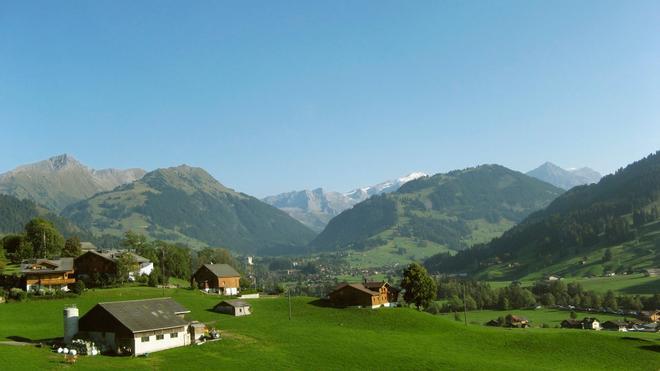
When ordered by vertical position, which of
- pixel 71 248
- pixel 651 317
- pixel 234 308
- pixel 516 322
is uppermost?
pixel 71 248

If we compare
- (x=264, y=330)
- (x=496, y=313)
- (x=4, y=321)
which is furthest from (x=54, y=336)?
(x=496, y=313)


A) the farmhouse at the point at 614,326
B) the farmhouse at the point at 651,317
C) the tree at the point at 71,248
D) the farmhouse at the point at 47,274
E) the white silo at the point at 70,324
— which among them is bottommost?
the farmhouse at the point at 651,317

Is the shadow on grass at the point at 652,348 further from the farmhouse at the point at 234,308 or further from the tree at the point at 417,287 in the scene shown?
the farmhouse at the point at 234,308

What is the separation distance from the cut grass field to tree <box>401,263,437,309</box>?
1163 centimetres

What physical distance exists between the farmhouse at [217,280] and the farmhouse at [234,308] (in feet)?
119

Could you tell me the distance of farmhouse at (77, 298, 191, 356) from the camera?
70.2m

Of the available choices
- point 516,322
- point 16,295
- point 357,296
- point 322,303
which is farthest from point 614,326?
point 16,295

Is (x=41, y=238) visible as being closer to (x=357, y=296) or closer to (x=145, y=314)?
(x=357, y=296)

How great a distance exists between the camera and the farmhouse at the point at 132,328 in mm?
70250

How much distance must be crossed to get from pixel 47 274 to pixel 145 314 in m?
47.1

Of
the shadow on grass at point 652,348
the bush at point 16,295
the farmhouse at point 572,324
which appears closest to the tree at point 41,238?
the bush at point 16,295

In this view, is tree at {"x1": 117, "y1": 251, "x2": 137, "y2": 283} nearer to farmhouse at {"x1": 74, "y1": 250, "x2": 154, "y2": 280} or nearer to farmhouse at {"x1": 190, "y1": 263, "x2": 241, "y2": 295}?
farmhouse at {"x1": 74, "y1": 250, "x2": 154, "y2": 280}

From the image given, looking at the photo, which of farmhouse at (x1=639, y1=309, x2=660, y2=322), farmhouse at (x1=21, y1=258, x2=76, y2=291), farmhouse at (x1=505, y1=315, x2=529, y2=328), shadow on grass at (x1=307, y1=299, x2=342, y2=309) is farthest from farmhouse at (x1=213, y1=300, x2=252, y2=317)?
farmhouse at (x1=639, y1=309, x2=660, y2=322)

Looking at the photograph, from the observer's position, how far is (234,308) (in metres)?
98.9
